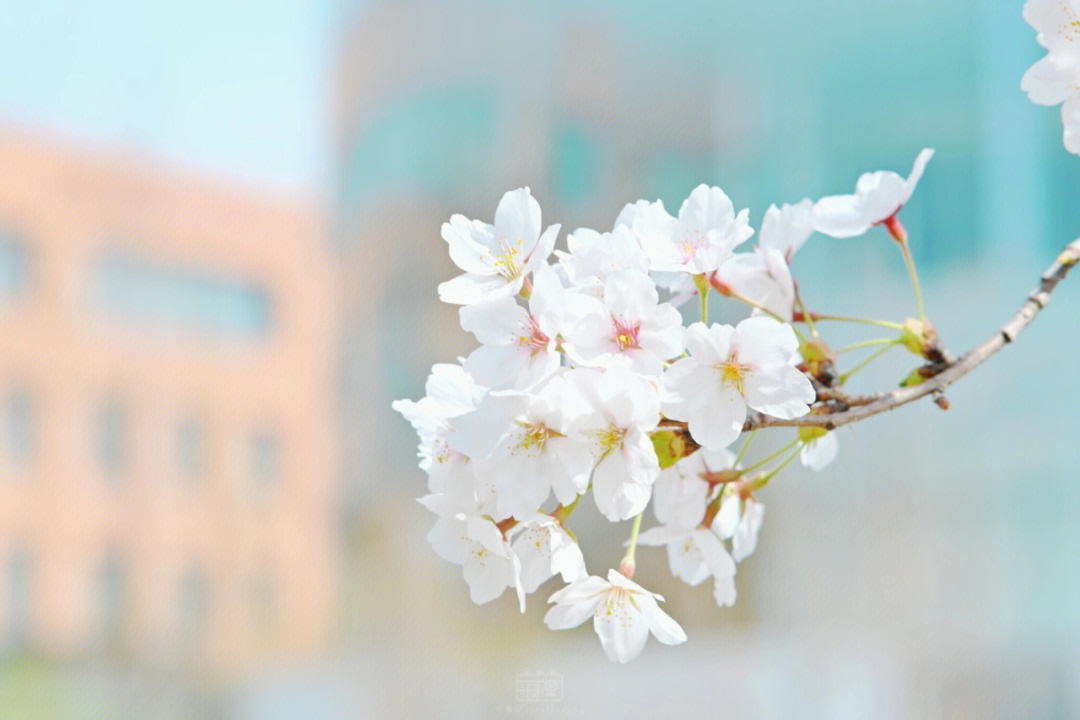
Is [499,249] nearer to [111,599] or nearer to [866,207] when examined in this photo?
[866,207]

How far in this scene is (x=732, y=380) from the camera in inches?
15.8

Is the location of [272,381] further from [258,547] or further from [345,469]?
[345,469]

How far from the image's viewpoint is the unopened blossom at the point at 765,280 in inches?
18.6

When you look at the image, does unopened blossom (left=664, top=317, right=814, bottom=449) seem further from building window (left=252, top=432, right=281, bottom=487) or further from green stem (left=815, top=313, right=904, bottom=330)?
building window (left=252, top=432, right=281, bottom=487)

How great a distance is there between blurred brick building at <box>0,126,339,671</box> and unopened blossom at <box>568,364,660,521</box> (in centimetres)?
624

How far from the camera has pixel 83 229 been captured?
8148mm

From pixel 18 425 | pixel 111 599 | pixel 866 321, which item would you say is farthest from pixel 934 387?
pixel 18 425

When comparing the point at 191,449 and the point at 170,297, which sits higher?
the point at 170,297

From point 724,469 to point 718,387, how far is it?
0.12 m

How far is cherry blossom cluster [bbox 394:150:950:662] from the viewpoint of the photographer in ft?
1.28

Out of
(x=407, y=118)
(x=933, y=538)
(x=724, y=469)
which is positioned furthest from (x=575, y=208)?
(x=724, y=469)

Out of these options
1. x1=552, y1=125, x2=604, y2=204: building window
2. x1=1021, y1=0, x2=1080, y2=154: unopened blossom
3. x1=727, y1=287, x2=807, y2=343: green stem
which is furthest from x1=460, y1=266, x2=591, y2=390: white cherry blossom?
x1=552, y1=125, x2=604, y2=204: building window

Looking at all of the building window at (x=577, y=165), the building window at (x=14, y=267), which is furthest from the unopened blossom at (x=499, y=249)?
the building window at (x=14, y=267)

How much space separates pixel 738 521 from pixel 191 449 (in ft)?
24.7
